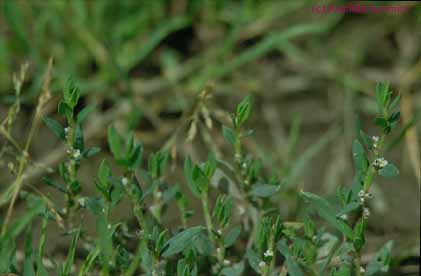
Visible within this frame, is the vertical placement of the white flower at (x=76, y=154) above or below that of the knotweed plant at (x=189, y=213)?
above

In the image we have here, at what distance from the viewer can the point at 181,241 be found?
1176mm

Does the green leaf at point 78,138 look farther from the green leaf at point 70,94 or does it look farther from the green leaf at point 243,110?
the green leaf at point 243,110

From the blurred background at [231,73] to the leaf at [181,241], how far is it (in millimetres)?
604

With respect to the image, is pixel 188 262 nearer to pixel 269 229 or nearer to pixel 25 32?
pixel 269 229

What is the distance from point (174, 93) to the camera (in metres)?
2.07

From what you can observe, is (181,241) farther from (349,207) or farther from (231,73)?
(231,73)

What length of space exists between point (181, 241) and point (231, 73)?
1.00m

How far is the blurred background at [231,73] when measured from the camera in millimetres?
1908

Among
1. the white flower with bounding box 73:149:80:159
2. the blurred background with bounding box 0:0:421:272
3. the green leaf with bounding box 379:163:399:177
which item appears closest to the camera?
the green leaf with bounding box 379:163:399:177

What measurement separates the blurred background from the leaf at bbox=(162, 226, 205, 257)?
604mm

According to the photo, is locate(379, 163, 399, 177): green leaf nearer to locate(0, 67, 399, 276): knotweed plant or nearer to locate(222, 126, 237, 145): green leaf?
locate(0, 67, 399, 276): knotweed plant

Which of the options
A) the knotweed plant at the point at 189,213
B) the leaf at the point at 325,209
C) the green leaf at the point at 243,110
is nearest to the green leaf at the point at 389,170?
the knotweed plant at the point at 189,213

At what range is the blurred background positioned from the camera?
191 cm

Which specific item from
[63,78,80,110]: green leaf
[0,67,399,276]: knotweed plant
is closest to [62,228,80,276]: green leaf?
[0,67,399,276]: knotweed plant
